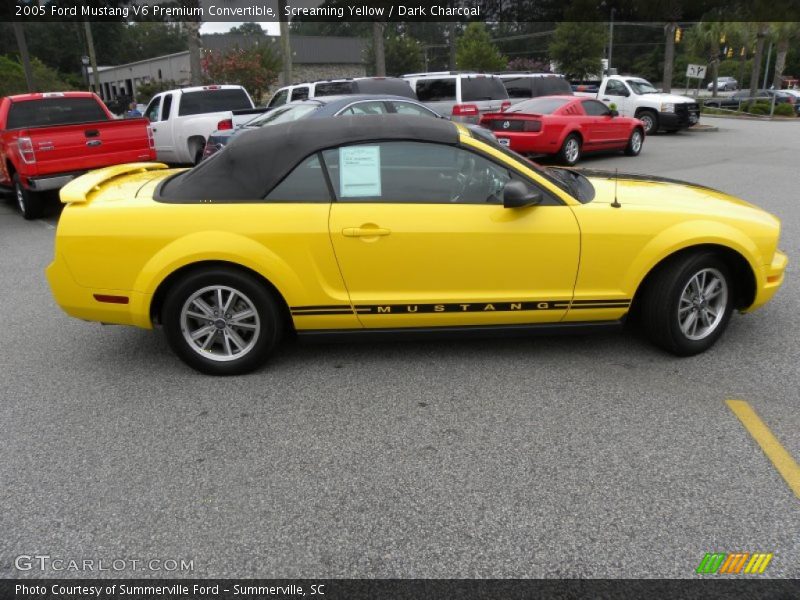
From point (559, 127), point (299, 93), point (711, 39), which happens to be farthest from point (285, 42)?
point (711, 39)

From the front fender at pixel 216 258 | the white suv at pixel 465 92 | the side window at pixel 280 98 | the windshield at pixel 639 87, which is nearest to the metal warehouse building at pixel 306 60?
the windshield at pixel 639 87

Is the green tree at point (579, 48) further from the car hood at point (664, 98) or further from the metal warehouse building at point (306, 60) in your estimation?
the car hood at point (664, 98)

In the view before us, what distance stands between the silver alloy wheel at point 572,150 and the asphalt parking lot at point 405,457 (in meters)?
9.36

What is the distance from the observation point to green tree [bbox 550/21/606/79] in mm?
43531

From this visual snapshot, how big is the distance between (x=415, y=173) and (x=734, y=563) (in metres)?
2.65

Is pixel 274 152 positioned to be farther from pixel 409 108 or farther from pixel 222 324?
pixel 409 108

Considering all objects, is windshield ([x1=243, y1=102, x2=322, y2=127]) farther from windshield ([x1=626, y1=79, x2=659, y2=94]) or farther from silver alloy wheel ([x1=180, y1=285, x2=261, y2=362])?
windshield ([x1=626, y1=79, x2=659, y2=94])

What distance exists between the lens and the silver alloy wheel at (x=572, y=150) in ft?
44.9

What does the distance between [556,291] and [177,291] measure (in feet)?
7.64

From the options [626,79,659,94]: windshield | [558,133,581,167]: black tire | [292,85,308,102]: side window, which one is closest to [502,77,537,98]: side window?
[626,79,659,94]: windshield

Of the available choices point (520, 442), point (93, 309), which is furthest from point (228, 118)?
point (520, 442)

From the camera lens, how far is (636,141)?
51.6 feet

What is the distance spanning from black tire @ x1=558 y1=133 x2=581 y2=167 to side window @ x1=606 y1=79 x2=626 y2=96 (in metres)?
8.29

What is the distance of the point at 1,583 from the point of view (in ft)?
8.06
